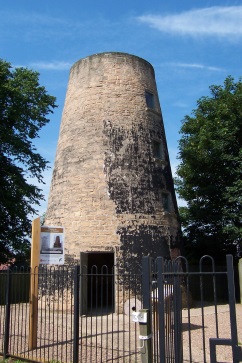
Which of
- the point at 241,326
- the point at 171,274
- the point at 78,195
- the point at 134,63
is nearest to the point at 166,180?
the point at 78,195

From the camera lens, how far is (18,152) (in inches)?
980

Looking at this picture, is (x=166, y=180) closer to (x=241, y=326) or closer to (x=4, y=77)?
(x=241, y=326)

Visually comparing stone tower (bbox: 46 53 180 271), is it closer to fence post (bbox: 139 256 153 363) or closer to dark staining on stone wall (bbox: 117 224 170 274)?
dark staining on stone wall (bbox: 117 224 170 274)

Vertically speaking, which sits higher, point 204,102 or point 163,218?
point 204,102

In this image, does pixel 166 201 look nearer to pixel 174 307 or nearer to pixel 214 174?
pixel 214 174

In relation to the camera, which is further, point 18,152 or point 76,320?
point 18,152

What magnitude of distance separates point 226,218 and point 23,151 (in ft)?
44.7

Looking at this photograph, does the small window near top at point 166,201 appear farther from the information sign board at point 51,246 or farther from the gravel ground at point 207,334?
the information sign board at point 51,246

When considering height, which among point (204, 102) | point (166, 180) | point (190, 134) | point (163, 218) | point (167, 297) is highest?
point (204, 102)

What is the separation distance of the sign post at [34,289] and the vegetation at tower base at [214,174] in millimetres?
13267

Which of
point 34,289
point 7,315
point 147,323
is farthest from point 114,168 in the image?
point 147,323

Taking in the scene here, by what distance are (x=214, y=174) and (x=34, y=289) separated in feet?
55.3

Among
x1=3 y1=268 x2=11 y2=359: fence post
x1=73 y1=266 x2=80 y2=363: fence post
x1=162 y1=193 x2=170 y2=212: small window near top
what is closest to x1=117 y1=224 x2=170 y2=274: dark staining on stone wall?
x1=162 y1=193 x2=170 y2=212: small window near top

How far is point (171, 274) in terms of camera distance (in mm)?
5500
